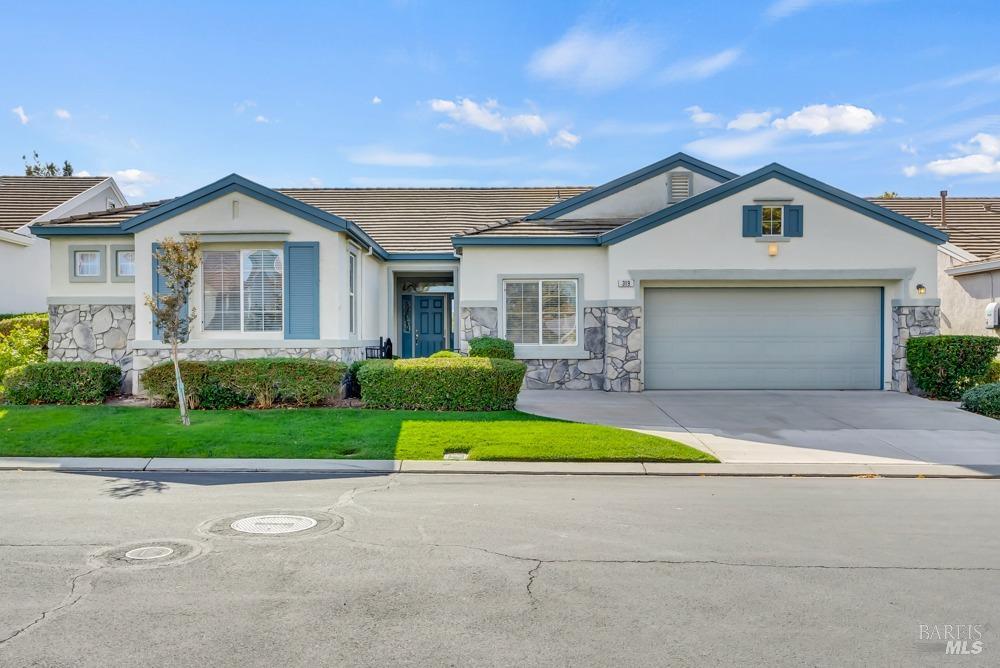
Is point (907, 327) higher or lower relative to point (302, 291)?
lower

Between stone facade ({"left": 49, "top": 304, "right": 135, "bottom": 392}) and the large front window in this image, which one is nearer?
the large front window

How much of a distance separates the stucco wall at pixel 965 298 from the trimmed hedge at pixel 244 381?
55.0 feet

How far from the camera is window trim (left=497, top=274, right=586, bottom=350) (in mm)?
16219

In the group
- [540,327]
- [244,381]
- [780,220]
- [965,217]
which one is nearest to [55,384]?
[244,381]

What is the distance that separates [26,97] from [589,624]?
23618 mm

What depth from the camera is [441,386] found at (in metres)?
12.0

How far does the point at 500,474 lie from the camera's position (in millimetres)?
8531

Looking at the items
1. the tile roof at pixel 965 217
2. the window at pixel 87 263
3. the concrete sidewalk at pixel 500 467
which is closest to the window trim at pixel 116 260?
the window at pixel 87 263

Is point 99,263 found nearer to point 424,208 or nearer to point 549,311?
point 424,208

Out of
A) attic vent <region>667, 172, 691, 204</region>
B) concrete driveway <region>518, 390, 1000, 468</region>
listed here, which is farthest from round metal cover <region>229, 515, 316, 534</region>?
attic vent <region>667, 172, 691, 204</region>

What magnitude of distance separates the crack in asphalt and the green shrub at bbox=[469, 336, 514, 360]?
1073 cm

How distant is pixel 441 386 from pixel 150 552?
692cm

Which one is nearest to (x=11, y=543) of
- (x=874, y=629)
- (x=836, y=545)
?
(x=874, y=629)

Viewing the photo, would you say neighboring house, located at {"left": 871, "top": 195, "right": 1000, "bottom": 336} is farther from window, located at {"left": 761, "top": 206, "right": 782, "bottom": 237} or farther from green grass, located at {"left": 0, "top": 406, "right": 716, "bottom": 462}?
green grass, located at {"left": 0, "top": 406, "right": 716, "bottom": 462}
